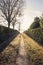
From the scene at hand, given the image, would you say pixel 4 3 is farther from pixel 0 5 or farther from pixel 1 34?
pixel 1 34

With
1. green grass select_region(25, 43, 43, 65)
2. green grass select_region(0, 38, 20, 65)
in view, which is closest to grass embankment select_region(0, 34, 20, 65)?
green grass select_region(0, 38, 20, 65)

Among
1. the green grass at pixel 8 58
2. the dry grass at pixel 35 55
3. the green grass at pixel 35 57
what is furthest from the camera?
the dry grass at pixel 35 55

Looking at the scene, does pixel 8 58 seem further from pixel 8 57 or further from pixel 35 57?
pixel 35 57

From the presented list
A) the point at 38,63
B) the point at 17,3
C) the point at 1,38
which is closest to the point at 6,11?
the point at 17,3

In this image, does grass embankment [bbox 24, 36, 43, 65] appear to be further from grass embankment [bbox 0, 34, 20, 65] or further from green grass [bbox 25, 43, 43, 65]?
grass embankment [bbox 0, 34, 20, 65]

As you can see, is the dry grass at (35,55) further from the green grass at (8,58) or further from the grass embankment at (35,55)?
the green grass at (8,58)

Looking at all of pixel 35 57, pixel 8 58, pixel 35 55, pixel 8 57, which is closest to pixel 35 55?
pixel 35 55

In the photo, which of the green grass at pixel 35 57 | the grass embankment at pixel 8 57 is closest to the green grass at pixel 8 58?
the grass embankment at pixel 8 57

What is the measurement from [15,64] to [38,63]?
1.45 meters

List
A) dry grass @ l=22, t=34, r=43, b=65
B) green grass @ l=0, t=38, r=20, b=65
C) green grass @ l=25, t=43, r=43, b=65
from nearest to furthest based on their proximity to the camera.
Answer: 1. green grass @ l=0, t=38, r=20, b=65
2. green grass @ l=25, t=43, r=43, b=65
3. dry grass @ l=22, t=34, r=43, b=65

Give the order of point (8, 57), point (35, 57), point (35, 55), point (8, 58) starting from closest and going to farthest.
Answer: point (8, 58) < point (8, 57) < point (35, 57) < point (35, 55)

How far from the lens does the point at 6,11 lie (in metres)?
35.8

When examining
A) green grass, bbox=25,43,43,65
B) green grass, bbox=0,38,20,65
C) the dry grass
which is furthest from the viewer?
the dry grass

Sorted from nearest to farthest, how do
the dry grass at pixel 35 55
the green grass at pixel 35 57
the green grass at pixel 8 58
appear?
the green grass at pixel 8 58, the green grass at pixel 35 57, the dry grass at pixel 35 55
